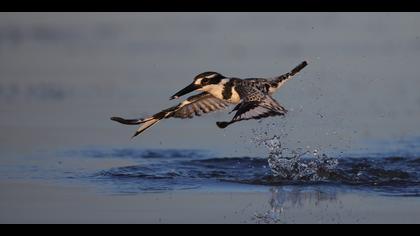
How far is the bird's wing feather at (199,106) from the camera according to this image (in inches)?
372

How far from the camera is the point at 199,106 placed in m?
9.48

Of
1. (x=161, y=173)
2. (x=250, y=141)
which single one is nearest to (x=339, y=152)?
(x=250, y=141)

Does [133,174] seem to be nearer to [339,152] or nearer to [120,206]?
[120,206]

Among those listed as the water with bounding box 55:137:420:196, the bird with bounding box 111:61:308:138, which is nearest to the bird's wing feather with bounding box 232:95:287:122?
the bird with bounding box 111:61:308:138

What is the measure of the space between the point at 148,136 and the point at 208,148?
2.68 ft

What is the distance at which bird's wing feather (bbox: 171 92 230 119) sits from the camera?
372 inches

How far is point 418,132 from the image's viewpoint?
10555mm

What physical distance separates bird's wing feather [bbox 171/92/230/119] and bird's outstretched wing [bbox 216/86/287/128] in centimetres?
79

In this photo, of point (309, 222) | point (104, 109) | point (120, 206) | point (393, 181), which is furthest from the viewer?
point (104, 109)

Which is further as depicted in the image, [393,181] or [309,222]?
[393,181]

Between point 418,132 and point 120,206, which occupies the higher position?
point 418,132

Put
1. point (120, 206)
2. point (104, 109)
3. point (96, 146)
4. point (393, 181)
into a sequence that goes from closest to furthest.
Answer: point (120, 206)
point (393, 181)
point (96, 146)
point (104, 109)

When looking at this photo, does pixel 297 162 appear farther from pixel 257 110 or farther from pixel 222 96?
pixel 257 110

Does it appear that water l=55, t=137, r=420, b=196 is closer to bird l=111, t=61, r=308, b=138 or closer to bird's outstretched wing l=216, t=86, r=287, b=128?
bird l=111, t=61, r=308, b=138
